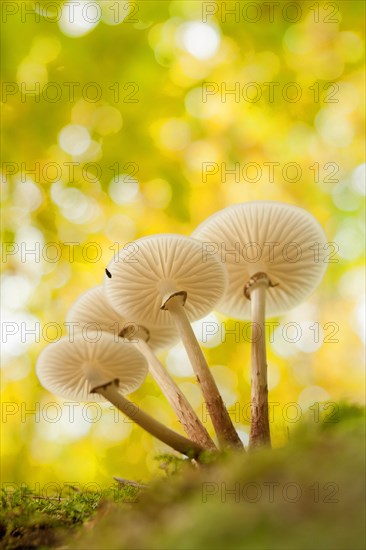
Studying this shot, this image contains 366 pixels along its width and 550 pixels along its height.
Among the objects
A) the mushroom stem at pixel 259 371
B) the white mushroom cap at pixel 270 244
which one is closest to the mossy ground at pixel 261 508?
the mushroom stem at pixel 259 371

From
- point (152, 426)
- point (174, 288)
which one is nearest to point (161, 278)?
point (174, 288)

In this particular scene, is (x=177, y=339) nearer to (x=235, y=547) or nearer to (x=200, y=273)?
(x=200, y=273)

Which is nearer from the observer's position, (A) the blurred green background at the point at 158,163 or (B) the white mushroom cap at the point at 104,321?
(B) the white mushroom cap at the point at 104,321

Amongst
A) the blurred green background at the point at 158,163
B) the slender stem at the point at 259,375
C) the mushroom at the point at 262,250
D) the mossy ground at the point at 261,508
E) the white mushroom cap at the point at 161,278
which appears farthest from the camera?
the blurred green background at the point at 158,163

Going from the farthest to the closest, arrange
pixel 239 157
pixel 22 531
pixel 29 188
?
pixel 239 157
pixel 29 188
pixel 22 531

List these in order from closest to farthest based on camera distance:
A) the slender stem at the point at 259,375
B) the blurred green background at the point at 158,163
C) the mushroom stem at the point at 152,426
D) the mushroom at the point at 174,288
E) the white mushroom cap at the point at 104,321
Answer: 1. the mushroom stem at the point at 152,426
2. the slender stem at the point at 259,375
3. the mushroom at the point at 174,288
4. the white mushroom cap at the point at 104,321
5. the blurred green background at the point at 158,163

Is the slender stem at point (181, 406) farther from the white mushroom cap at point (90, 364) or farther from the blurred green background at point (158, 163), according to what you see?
the blurred green background at point (158, 163)

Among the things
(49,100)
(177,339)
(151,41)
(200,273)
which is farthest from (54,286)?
(200,273)
